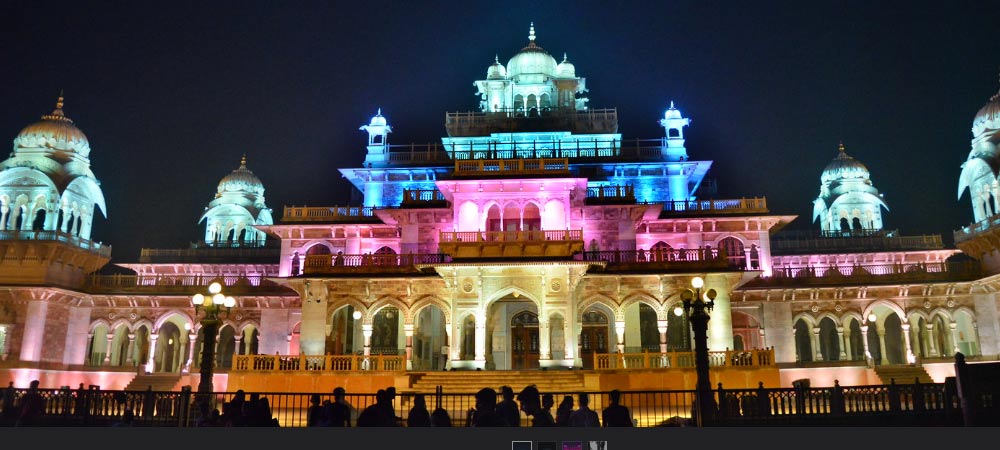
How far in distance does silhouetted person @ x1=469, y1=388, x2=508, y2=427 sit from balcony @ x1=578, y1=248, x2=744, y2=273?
1909cm

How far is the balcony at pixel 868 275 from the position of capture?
129ft

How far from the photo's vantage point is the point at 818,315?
40.0 metres

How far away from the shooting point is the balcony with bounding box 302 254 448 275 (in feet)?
112

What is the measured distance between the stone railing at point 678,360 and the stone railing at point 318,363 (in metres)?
8.56

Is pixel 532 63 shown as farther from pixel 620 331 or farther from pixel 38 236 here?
pixel 38 236

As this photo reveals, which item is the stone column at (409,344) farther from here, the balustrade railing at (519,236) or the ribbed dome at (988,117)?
the ribbed dome at (988,117)

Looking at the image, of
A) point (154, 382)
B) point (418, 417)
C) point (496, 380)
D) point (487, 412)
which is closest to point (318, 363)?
point (496, 380)

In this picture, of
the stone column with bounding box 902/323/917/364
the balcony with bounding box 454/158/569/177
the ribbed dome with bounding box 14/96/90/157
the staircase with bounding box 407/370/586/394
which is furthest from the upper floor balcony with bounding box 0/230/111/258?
the stone column with bounding box 902/323/917/364

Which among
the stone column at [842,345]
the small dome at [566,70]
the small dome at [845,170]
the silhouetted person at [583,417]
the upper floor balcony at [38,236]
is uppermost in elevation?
the small dome at [566,70]

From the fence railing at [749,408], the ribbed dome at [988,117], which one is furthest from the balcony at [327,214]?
the ribbed dome at [988,117]

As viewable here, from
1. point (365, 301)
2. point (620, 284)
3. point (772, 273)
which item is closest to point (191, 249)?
point (365, 301)

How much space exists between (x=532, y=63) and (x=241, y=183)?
24538 mm

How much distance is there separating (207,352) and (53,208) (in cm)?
2681

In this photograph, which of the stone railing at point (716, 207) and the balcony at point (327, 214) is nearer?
the stone railing at point (716, 207)
